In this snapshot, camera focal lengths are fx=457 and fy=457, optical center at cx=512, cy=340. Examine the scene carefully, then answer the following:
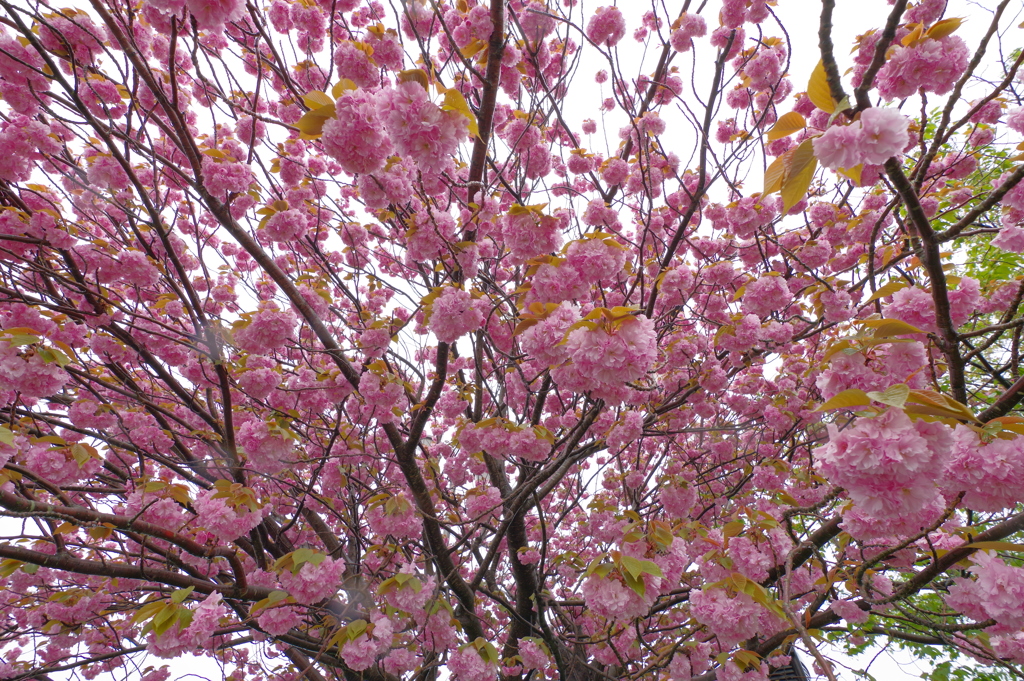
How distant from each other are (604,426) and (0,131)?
14.5 ft

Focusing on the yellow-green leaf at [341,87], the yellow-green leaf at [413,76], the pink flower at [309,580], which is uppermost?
the yellow-green leaf at [341,87]

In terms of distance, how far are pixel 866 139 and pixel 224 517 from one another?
10.0ft

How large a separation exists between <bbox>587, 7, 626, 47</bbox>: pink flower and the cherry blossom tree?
1.3 inches

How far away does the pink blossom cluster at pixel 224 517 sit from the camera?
2355 millimetres

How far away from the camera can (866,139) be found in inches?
48.1

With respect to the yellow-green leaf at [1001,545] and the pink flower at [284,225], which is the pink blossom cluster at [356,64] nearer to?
the pink flower at [284,225]

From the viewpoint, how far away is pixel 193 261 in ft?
14.4

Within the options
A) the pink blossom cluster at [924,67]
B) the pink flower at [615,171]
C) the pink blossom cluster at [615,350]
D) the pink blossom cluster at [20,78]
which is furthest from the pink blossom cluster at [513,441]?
the pink blossom cluster at [20,78]

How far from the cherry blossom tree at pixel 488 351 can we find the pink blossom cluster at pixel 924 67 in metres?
0.01

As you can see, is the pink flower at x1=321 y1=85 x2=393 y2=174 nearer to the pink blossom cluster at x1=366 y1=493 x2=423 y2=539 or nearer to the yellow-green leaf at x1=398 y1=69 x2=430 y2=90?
the yellow-green leaf at x1=398 y1=69 x2=430 y2=90

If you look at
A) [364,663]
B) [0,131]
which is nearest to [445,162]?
[364,663]

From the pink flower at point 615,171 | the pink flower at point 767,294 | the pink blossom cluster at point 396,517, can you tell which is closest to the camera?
the pink blossom cluster at point 396,517

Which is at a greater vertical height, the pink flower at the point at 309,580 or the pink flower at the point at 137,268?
the pink flower at the point at 137,268

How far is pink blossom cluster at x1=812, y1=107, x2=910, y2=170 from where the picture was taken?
1.18 metres
